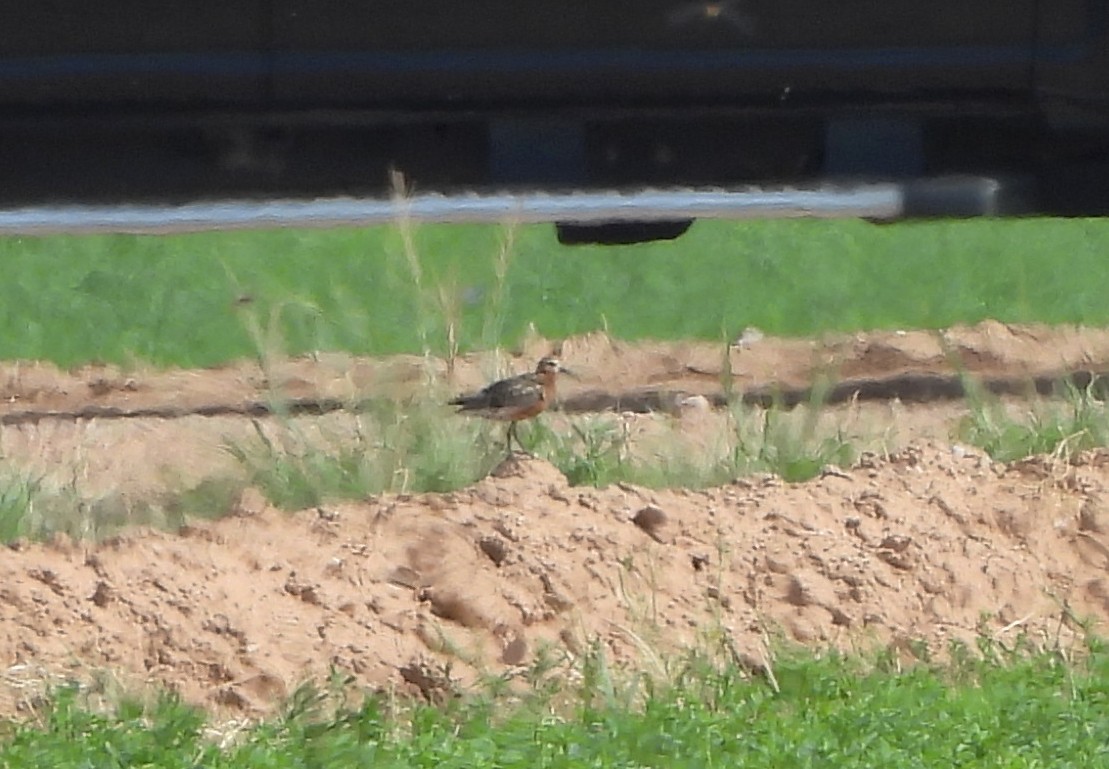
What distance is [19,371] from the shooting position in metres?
10.0

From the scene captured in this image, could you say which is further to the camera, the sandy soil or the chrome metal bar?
the chrome metal bar

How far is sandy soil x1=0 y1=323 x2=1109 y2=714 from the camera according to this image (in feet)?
17.4

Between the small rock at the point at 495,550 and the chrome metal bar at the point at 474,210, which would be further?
the chrome metal bar at the point at 474,210

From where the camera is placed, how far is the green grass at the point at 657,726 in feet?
15.6

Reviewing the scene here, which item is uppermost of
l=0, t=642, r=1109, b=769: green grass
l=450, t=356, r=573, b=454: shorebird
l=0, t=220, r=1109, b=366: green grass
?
l=450, t=356, r=573, b=454: shorebird

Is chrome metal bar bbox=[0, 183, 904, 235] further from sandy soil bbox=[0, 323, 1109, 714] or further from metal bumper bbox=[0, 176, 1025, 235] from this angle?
sandy soil bbox=[0, 323, 1109, 714]

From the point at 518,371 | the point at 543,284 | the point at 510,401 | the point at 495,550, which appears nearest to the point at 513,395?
the point at 510,401

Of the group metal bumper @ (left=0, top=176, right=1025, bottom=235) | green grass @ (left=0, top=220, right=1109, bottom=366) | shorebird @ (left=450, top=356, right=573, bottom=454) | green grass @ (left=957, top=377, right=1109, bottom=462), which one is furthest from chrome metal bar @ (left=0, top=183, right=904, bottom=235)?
green grass @ (left=0, top=220, right=1109, bottom=366)

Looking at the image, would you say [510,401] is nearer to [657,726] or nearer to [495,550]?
[495,550]

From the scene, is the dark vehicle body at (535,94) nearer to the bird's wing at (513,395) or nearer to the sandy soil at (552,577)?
the sandy soil at (552,577)

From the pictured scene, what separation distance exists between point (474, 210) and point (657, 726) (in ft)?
10.5

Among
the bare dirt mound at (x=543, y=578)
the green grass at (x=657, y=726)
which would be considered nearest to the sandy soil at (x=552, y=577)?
the bare dirt mound at (x=543, y=578)

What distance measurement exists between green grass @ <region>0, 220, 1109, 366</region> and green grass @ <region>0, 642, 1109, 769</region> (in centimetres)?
451

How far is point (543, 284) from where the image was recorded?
12.8 metres
